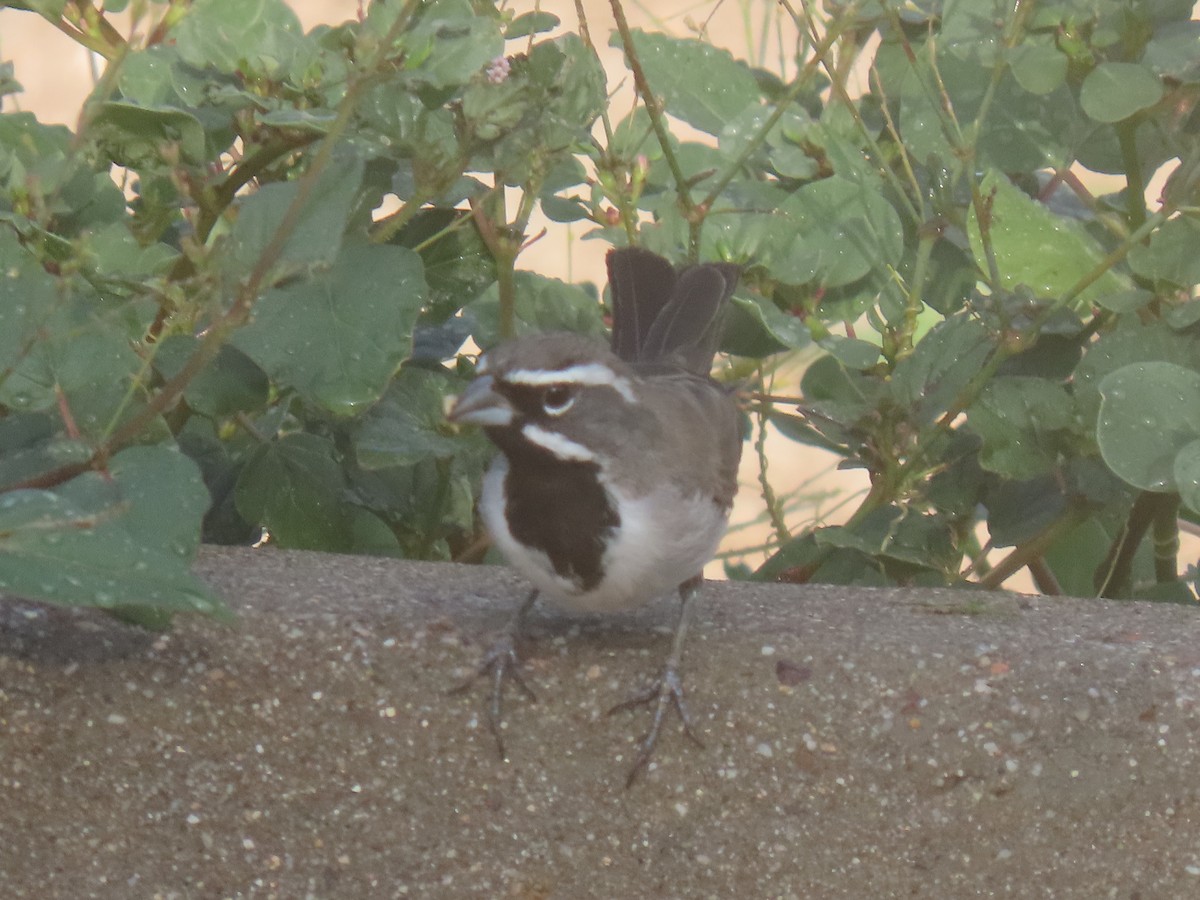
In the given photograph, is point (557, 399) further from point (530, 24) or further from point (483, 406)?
point (530, 24)

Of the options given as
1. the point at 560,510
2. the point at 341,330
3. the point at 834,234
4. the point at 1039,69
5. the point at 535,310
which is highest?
the point at 1039,69

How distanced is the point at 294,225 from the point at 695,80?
172 cm

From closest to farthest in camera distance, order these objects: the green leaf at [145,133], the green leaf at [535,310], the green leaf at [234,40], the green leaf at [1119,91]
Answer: the green leaf at [145,133] → the green leaf at [234,40] → the green leaf at [1119,91] → the green leaf at [535,310]

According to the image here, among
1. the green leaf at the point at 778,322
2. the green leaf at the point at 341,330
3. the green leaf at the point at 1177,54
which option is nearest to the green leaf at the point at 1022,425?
the green leaf at the point at 778,322

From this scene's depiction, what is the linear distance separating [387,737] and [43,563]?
609 millimetres

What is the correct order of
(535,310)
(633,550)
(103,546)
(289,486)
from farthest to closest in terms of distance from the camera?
1. (535,310)
2. (289,486)
3. (633,550)
4. (103,546)

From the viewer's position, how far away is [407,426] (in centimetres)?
316

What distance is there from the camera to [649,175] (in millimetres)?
3723

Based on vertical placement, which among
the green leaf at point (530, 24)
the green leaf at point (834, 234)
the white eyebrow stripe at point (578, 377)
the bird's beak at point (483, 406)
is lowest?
the bird's beak at point (483, 406)

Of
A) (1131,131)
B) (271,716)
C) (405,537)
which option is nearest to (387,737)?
(271,716)

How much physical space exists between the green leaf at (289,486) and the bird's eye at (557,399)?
2.27 ft

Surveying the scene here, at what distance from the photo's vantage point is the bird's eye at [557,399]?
104 inches

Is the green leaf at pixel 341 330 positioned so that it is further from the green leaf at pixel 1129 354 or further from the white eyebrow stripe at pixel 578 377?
the green leaf at pixel 1129 354

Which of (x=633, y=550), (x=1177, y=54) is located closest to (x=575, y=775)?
(x=633, y=550)
